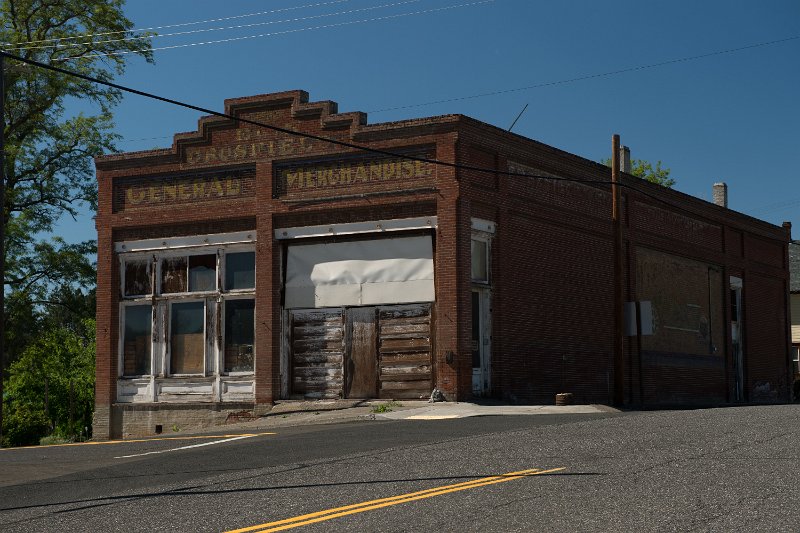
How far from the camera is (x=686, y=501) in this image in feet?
34.6

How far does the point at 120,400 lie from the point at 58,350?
19.9 metres

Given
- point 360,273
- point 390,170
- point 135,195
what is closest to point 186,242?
point 135,195

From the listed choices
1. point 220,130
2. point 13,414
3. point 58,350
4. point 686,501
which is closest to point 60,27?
point 58,350

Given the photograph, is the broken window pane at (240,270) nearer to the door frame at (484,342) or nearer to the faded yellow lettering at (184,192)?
the faded yellow lettering at (184,192)

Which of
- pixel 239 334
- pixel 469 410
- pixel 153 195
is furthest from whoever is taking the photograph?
pixel 153 195

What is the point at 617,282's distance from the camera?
2983 cm

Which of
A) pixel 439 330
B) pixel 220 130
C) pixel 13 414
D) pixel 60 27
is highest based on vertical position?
pixel 60 27

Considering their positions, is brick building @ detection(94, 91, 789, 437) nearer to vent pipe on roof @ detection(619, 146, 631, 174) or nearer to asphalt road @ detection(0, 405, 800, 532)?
vent pipe on roof @ detection(619, 146, 631, 174)

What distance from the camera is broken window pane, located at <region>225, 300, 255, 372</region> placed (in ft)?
95.8

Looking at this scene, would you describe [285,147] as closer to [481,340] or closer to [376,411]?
[481,340]

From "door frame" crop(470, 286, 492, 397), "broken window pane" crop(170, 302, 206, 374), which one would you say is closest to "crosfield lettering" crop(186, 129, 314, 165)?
"broken window pane" crop(170, 302, 206, 374)

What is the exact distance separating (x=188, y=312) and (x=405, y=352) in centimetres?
676

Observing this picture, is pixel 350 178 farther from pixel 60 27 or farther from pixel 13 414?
pixel 13 414

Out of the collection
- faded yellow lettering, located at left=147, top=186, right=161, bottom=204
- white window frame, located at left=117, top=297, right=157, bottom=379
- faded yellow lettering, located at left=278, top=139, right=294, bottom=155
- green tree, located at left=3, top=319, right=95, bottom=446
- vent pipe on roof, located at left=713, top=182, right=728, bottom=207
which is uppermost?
vent pipe on roof, located at left=713, top=182, right=728, bottom=207
